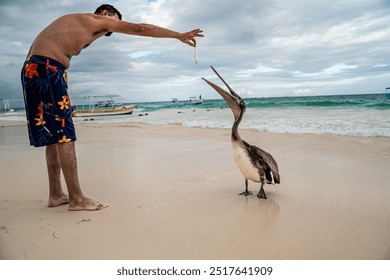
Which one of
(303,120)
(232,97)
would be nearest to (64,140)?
(232,97)

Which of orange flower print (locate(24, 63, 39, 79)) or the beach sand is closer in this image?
the beach sand

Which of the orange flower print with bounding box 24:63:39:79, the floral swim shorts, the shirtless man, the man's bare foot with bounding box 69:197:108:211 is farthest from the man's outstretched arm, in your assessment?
the man's bare foot with bounding box 69:197:108:211

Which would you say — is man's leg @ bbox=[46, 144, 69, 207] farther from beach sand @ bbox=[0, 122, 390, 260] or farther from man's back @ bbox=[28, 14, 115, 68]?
man's back @ bbox=[28, 14, 115, 68]

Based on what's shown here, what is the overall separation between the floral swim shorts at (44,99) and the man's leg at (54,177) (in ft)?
1.11

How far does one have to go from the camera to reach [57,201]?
300cm

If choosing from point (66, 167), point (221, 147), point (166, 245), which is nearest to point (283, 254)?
point (166, 245)

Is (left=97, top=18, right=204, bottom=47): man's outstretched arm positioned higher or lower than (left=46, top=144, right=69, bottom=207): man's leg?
higher

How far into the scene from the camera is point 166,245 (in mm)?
2123

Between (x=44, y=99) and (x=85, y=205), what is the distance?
1.00m

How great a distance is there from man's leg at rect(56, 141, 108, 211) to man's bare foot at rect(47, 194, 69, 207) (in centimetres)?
21

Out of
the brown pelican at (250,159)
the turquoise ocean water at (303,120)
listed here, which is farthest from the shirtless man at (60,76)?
the turquoise ocean water at (303,120)

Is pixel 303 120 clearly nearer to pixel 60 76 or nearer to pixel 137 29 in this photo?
pixel 137 29

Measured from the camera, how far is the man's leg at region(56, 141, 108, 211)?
2.73m

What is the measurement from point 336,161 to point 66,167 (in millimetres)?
3926
